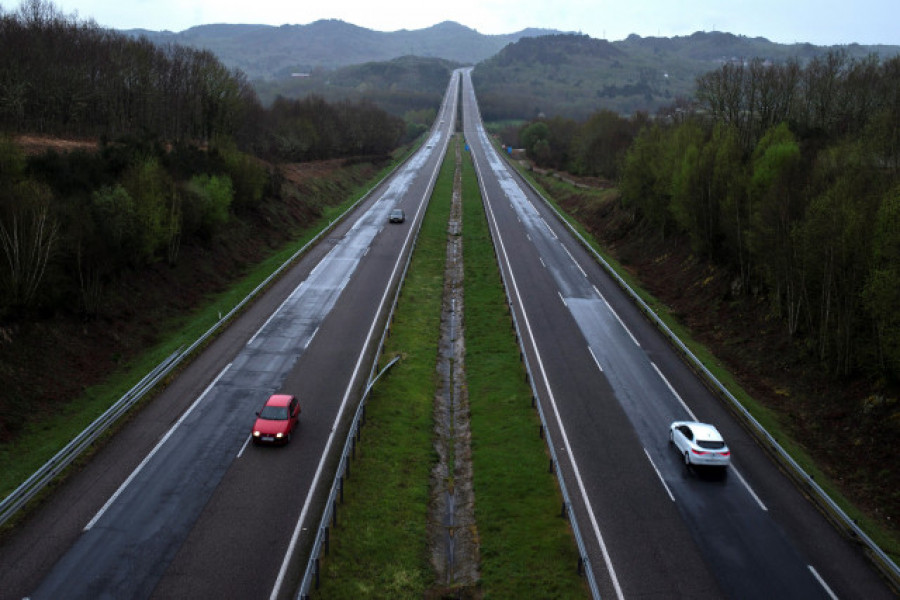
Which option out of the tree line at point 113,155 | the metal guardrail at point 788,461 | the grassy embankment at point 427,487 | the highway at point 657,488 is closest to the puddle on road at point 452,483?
the grassy embankment at point 427,487

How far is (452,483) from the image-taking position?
25.4 m

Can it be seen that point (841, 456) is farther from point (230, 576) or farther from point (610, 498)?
point (230, 576)

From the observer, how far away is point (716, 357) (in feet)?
124

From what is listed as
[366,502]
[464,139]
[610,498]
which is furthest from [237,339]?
[464,139]

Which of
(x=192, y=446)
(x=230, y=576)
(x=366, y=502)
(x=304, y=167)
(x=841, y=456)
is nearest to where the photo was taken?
(x=230, y=576)

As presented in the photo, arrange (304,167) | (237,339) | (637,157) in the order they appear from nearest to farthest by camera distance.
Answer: (237,339), (637,157), (304,167)

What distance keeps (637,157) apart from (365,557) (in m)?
53.7

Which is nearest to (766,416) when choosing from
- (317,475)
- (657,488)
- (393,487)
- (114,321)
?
(657,488)

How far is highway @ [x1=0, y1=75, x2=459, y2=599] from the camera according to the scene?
18.3 m

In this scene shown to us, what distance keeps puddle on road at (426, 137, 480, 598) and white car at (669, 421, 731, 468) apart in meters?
8.36

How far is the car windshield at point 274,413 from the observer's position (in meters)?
26.1

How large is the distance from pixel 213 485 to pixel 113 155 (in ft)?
108

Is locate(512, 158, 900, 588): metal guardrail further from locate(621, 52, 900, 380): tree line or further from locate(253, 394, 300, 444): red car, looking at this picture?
locate(253, 394, 300, 444): red car

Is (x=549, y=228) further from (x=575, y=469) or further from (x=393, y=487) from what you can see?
(x=393, y=487)
